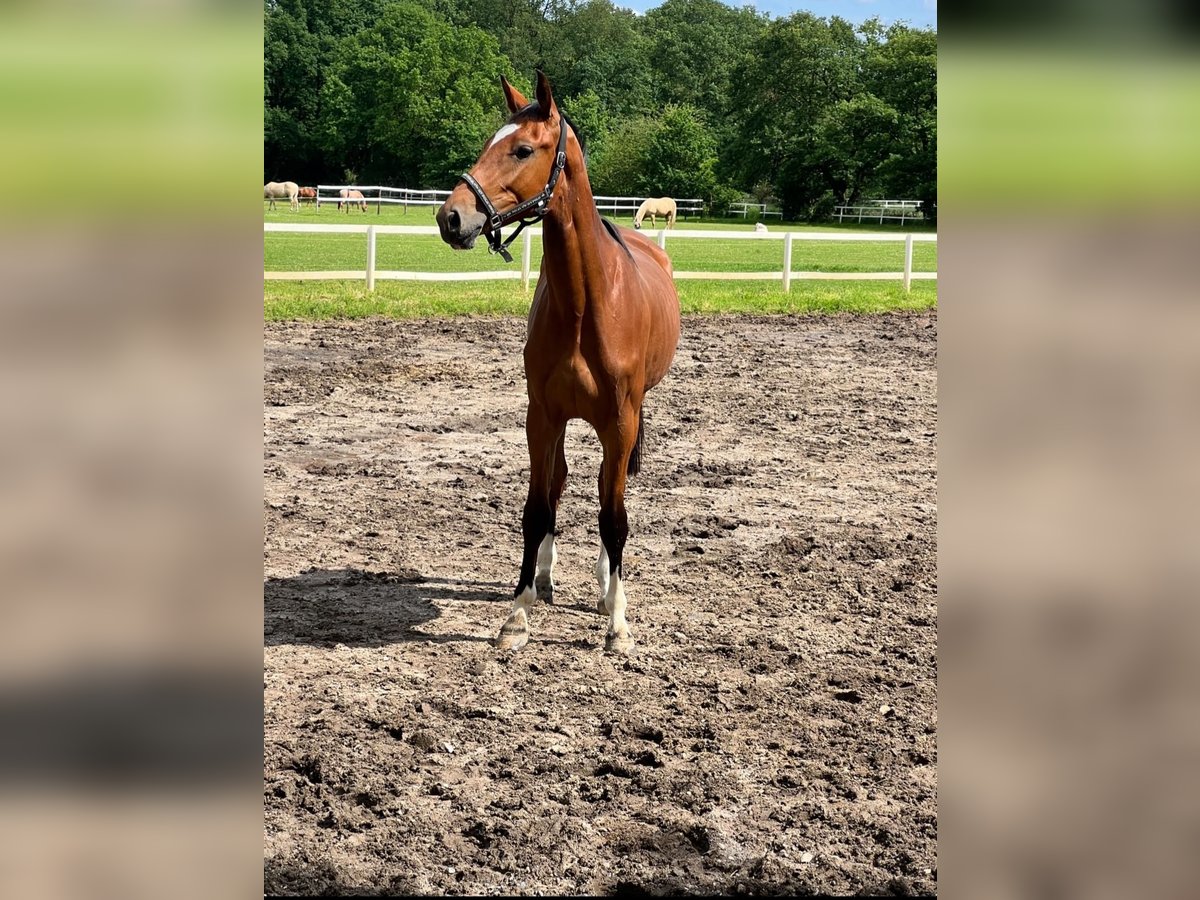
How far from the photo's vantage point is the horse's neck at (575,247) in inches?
176

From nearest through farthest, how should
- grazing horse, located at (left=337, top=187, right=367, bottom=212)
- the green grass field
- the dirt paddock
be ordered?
the dirt paddock → the green grass field → grazing horse, located at (left=337, top=187, right=367, bottom=212)

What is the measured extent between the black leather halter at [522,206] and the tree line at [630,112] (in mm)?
51482

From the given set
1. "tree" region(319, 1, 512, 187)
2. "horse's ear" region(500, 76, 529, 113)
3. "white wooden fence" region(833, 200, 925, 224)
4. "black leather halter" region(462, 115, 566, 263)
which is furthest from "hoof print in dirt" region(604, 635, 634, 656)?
"tree" region(319, 1, 512, 187)

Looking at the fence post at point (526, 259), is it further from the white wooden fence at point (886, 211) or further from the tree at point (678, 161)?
the tree at point (678, 161)

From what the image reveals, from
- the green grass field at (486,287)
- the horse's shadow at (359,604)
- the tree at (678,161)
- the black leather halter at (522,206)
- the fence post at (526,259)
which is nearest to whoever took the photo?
the black leather halter at (522,206)

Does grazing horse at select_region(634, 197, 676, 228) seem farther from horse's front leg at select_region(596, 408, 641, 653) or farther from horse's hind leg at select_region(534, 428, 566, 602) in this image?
horse's front leg at select_region(596, 408, 641, 653)

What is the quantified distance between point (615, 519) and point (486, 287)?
12.2m

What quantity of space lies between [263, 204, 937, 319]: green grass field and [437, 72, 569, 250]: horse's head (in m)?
9.21

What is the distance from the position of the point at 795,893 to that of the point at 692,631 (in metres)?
2.16

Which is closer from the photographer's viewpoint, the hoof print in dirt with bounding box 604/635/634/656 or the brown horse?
the brown horse

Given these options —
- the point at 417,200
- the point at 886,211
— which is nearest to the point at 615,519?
the point at 417,200

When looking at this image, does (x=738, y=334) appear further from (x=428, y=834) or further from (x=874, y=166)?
(x=874, y=166)

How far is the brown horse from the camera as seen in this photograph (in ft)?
13.6
